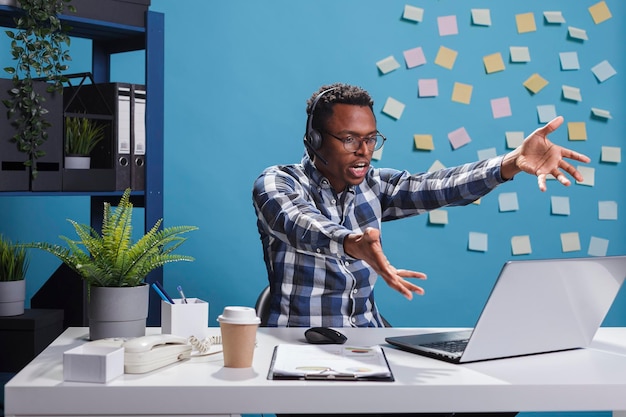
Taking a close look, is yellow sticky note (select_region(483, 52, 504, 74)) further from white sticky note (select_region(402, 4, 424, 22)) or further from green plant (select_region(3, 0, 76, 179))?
green plant (select_region(3, 0, 76, 179))

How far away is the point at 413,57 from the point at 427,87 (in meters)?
0.13

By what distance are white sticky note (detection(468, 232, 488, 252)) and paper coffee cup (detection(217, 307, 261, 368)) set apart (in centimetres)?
193

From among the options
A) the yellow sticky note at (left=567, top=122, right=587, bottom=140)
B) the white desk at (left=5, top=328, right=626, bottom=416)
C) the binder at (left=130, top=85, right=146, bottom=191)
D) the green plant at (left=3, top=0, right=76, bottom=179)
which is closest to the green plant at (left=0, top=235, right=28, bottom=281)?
the green plant at (left=3, top=0, right=76, bottom=179)

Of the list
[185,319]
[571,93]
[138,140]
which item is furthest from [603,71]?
[185,319]

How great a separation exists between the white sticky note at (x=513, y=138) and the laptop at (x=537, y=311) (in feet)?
5.45

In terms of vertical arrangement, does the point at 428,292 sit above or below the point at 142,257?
below

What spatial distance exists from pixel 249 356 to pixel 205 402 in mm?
156

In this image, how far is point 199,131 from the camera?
3014 mm

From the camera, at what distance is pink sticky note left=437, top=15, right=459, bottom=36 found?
315 cm

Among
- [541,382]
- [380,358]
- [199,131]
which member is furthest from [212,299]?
[541,382]

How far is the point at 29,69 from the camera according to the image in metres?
2.25

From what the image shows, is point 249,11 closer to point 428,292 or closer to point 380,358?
point 428,292

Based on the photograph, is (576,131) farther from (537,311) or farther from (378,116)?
(537,311)

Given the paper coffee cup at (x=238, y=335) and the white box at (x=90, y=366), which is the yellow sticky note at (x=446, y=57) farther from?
the white box at (x=90, y=366)
